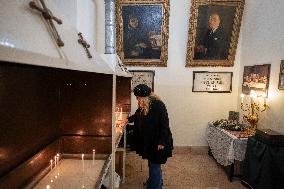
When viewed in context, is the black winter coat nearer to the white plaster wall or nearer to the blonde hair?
the blonde hair

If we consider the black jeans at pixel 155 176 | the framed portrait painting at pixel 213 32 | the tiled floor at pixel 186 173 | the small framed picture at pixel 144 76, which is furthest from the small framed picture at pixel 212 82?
the black jeans at pixel 155 176

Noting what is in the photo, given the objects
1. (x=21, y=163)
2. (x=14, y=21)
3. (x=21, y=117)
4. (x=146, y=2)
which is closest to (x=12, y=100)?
(x=21, y=117)

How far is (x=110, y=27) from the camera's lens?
530 cm

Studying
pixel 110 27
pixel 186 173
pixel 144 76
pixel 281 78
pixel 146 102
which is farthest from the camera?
pixel 144 76

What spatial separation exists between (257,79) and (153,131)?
8.99 ft

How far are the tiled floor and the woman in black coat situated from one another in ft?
2.26

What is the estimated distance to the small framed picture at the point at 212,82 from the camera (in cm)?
621

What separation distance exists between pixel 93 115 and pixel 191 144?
471cm

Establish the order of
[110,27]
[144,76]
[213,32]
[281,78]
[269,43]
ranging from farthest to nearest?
1. [144,76]
2. [213,32]
3. [110,27]
4. [269,43]
5. [281,78]

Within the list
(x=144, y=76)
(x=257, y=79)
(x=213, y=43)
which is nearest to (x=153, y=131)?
(x=144, y=76)

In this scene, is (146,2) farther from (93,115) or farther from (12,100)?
(12,100)

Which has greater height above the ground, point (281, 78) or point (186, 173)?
point (281, 78)

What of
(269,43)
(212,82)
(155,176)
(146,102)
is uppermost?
(269,43)

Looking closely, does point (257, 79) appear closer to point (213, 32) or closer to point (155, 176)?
point (213, 32)
